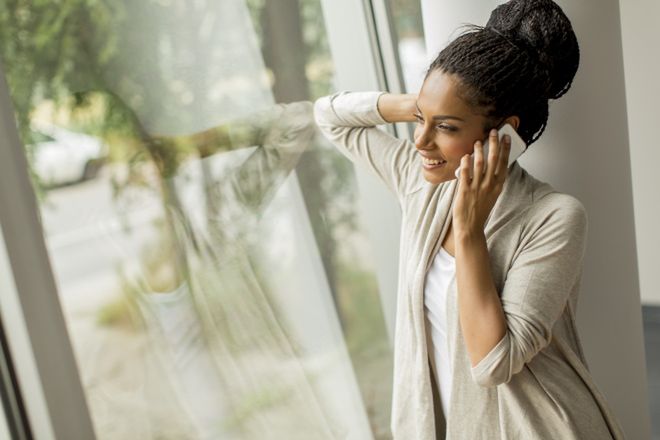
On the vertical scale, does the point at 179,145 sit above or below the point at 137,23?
below

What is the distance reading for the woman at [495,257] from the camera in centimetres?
150

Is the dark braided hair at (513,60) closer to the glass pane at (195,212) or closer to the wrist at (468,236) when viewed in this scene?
the wrist at (468,236)

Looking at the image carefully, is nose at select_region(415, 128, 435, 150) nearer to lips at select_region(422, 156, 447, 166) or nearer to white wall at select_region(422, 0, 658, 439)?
lips at select_region(422, 156, 447, 166)

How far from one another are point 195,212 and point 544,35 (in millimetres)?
856

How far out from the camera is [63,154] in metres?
1.55

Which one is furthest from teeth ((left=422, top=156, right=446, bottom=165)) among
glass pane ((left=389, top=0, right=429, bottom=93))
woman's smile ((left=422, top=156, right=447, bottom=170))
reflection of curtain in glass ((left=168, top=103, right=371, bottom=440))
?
glass pane ((left=389, top=0, right=429, bottom=93))

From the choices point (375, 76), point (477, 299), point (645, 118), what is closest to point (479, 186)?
point (477, 299)

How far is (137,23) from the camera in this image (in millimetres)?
1695

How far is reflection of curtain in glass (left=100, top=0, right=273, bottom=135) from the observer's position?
168 centimetres

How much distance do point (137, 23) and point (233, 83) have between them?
314 millimetres

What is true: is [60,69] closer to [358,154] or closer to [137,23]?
[137,23]

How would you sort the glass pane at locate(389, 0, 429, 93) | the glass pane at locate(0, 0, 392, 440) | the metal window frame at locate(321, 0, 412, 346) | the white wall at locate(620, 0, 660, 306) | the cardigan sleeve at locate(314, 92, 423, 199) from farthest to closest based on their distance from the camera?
the white wall at locate(620, 0, 660, 306)
the glass pane at locate(389, 0, 429, 93)
the metal window frame at locate(321, 0, 412, 346)
the cardigan sleeve at locate(314, 92, 423, 199)
the glass pane at locate(0, 0, 392, 440)

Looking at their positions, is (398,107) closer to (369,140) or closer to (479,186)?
(369,140)

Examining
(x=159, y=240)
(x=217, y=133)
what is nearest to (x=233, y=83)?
(x=217, y=133)
